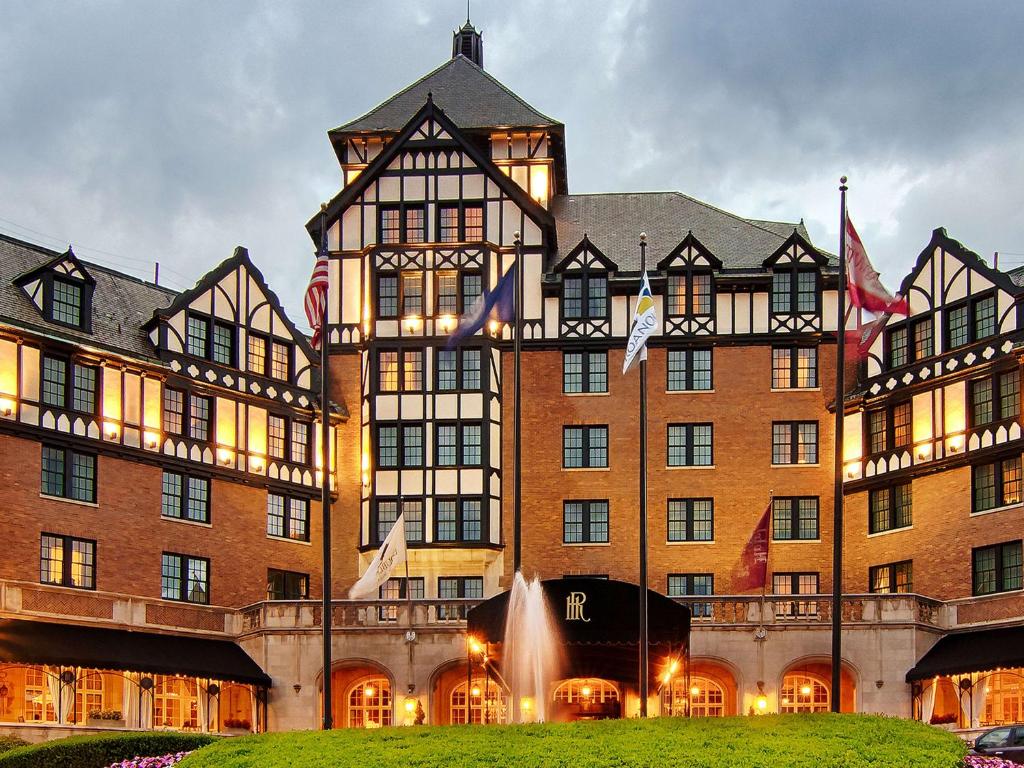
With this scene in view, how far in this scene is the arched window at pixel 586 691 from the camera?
2048 inches

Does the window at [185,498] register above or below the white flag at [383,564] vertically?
above

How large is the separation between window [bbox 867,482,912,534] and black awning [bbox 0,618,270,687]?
66.4 feet

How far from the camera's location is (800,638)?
49.1 meters

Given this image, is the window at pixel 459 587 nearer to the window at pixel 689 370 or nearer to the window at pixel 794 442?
the window at pixel 689 370

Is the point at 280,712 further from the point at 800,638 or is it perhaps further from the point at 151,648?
the point at 800,638

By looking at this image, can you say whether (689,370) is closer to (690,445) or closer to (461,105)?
(690,445)

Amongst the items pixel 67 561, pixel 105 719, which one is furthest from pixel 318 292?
pixel 105 719

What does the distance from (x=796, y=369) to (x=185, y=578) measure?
21.7 m

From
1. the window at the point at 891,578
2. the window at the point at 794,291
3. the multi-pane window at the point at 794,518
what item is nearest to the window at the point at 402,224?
the window at the point at 794,291

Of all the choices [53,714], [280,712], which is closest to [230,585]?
[280,712]

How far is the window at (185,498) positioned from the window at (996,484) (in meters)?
24.0

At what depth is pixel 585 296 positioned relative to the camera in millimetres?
57625

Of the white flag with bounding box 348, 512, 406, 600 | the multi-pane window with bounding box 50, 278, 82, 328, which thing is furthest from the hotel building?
the white flag with bounding box 348, 512, 406, 600

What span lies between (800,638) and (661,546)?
7822 millimetres
